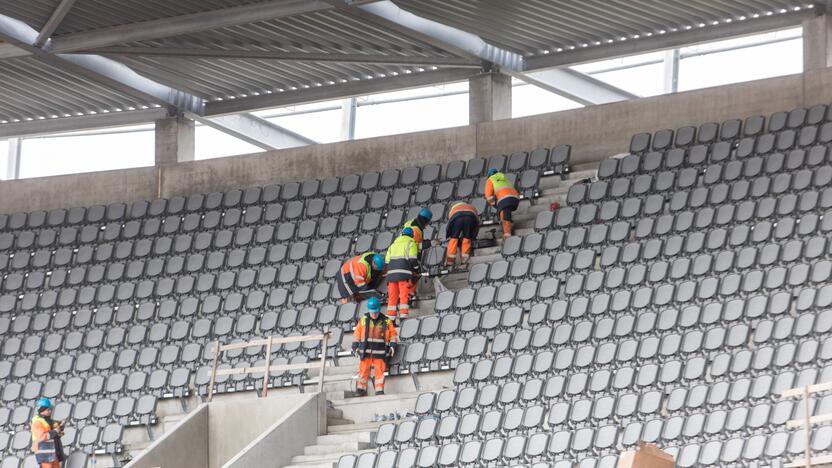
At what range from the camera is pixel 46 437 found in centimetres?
1902

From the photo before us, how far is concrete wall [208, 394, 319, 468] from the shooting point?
1961 centimetres

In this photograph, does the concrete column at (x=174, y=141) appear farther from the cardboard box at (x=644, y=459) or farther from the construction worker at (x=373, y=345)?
the cardboard box at (x=644, y=459)

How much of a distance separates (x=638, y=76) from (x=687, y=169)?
7339 mm

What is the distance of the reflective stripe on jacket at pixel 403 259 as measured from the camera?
21.1 metres

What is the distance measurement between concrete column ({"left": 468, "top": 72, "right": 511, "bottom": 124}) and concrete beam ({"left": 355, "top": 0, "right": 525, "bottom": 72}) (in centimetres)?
40

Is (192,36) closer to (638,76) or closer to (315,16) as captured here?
(315,16)

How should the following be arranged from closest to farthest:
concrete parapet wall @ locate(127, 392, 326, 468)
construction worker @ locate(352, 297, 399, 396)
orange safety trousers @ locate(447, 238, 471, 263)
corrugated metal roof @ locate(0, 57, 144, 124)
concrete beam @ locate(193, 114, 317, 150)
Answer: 1. concrete parapet wall @ locate(127, 392, 326, 468)
2. construction worker @ locate(352, 297, 399, 396)
3. orange safety trousers @ locate(447, 238, 471, 263)
4. corrugated metal roof @ locate(0, 57, 144, 124)
5. concrete beam @ locate(193, 114, 317, 150)

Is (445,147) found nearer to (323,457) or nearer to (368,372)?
(368,372)

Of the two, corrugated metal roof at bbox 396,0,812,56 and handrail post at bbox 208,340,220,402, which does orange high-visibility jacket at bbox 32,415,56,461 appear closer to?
handrail post at bbox 208,340,220,402

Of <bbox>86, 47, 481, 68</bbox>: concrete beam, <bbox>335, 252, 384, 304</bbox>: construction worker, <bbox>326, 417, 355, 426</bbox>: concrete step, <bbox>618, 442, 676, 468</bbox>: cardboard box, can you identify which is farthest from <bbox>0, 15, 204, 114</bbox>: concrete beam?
<bbox>618, 442, 676, 468</bbox>: cardboard box

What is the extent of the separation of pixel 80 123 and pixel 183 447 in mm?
12342

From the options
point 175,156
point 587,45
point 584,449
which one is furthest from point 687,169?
point 175,156

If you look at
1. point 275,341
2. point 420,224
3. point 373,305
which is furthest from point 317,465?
point 420,224

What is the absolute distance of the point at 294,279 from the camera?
23406 millimetres
